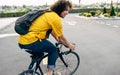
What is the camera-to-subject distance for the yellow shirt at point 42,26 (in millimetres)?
4949

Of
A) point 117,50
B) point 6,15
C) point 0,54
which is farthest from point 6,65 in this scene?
point 6,15

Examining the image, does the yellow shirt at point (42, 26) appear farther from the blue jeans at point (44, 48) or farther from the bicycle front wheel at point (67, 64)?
the bicycle front wheel at point (67, 64)

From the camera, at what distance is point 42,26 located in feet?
16.4

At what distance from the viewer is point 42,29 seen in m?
5.03

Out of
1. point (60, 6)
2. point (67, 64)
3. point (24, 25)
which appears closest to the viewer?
point (24, 25)

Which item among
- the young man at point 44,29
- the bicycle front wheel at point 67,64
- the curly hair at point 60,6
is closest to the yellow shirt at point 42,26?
the young man at point 44,29

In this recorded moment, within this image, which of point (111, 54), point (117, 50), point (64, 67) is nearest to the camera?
point (64, 67)

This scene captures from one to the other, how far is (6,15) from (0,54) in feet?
138

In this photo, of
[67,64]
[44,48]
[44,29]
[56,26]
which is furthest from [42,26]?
[67,64]

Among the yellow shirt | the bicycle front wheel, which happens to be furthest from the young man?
the bicycle front wheel

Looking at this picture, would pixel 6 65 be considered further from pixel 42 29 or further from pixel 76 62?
pixel 42 29

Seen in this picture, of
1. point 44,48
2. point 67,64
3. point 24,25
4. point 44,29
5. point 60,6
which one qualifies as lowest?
point 67,64

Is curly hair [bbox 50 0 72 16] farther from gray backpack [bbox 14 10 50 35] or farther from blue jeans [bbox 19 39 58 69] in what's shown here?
blue jeans [bbox 19 39 58 69]

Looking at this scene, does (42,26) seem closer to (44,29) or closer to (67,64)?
(44,29)
